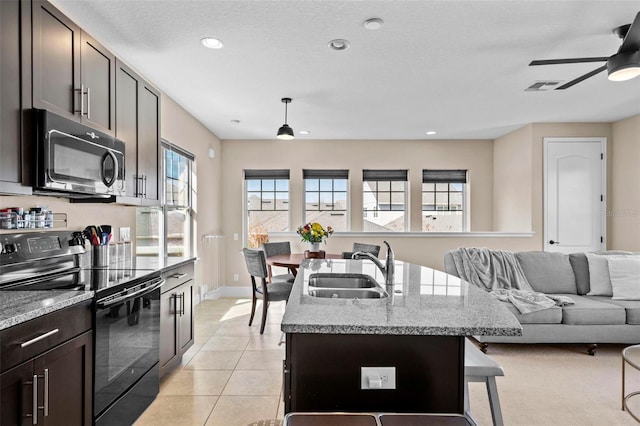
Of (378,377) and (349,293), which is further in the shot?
(349,293)

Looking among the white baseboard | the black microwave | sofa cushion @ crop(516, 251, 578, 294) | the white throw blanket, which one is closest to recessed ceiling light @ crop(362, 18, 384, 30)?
the black microwave

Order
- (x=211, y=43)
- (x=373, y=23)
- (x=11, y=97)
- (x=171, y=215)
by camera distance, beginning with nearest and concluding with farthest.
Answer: (x=11, y=97)
(x=373, y=23)
(x=211, y=43)
(x=171, y=215)

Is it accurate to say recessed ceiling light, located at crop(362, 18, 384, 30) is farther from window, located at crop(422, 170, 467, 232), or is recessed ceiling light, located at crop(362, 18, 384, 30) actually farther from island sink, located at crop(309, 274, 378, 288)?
window, located at crop(422, 170, 467, 232)

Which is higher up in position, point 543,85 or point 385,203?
point 543,85

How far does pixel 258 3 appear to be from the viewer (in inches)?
86.7

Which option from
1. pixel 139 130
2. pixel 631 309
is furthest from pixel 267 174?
pixel 631 309

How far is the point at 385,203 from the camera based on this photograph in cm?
609

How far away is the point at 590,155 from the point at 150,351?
5664mm

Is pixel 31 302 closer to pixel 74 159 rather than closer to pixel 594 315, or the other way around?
pixel 74 159

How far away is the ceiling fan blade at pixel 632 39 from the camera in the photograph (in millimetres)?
2056

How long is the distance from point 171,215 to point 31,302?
8.98ft

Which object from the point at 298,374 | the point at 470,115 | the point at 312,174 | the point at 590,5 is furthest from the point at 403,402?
the point at 312,174

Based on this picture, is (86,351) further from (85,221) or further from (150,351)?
(85,221)

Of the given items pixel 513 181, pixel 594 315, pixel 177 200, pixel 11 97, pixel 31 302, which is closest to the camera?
pixel 31 302
